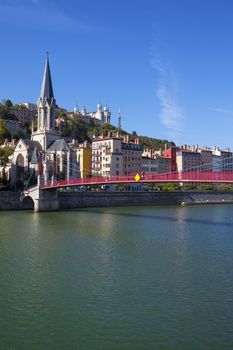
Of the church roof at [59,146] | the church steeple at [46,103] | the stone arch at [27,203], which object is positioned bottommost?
the stone arch at [27,203]

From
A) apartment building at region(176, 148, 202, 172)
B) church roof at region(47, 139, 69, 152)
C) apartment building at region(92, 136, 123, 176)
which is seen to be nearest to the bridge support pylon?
church roof at region(47, 139, 69, 152)

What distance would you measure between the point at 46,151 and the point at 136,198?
66.3ft

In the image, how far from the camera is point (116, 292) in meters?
14.5

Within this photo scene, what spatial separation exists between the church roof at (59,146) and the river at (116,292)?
44.1 meters

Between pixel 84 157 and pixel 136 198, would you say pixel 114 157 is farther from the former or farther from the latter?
pixel 136 198

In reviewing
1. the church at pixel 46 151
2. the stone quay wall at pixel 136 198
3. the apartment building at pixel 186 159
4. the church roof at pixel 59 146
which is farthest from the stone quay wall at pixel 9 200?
the apartment building at pixel 186 159

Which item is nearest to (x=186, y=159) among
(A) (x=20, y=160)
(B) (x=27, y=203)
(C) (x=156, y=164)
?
(C) (x=156, y=164)

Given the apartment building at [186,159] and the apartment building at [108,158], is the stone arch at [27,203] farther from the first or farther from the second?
the apartment building at [186,159]

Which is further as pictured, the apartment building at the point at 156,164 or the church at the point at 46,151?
the apartment building at the point at 156,164

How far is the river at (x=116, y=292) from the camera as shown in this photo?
1089cm

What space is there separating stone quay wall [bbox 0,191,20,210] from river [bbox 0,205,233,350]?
2240 cm

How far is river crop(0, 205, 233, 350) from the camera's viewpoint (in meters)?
10.9

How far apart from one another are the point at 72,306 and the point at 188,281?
15.1 feet

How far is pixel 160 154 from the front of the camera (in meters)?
98.2
